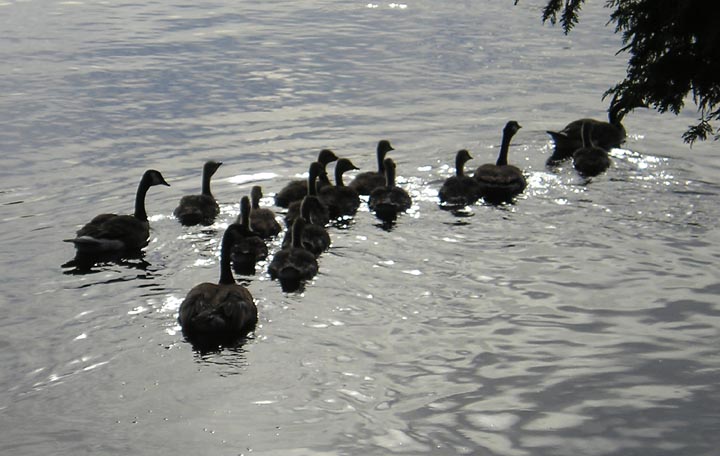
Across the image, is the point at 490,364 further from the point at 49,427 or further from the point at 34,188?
the point at 34,188

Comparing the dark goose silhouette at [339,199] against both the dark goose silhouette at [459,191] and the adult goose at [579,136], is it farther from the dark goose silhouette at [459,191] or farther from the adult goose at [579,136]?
the adult goose at [579,136]

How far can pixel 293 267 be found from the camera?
1720 centimetres

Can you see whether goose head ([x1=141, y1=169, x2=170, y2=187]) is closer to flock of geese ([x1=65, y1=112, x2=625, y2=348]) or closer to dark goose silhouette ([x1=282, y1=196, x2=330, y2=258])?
flock of geese ([x1=65, y1=112, x2=625, y2=348])

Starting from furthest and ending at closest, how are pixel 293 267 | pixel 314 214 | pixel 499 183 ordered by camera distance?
1. pixel 499 183
2. pixel 314 214
3. pixel 293 267

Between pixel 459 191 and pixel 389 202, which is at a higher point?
pixel 459 191

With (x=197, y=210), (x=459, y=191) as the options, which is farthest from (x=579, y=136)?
(x=197, y=210)

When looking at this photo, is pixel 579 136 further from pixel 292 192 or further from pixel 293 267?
pixel 293 267

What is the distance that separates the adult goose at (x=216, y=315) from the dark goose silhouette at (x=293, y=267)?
1.65m

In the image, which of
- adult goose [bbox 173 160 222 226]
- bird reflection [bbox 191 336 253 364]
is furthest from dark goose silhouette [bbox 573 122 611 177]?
bird reflection [bbox 191 336 253 364]

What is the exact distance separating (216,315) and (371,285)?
9.36ft

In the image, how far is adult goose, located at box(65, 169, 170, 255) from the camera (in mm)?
18812

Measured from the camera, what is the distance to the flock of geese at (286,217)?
15.2 meters

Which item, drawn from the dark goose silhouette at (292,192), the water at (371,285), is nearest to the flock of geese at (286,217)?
the dark goose silhouette at (292,192)

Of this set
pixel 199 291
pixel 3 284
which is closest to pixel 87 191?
pixel 3 284
